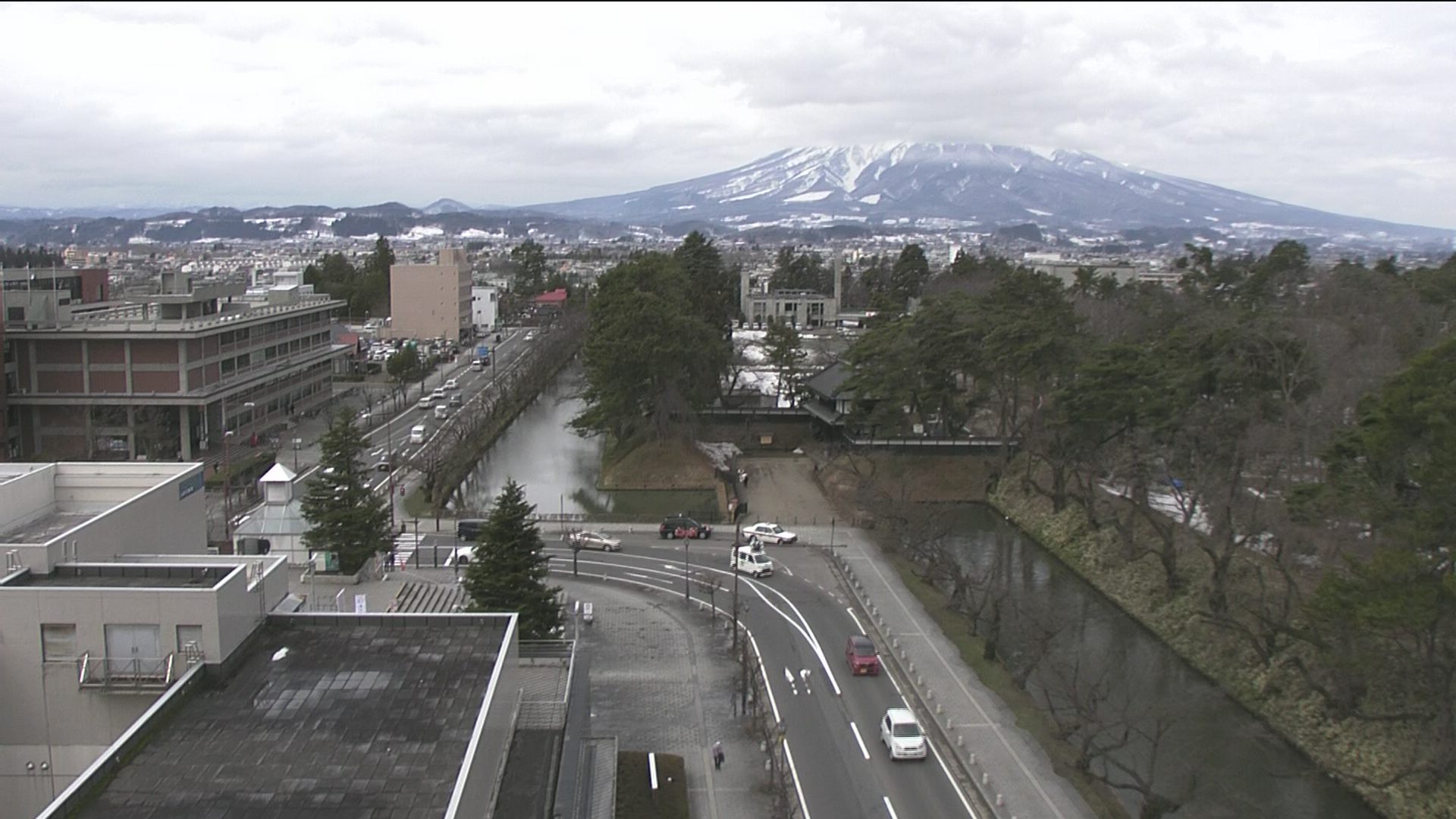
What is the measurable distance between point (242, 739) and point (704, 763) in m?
4.42

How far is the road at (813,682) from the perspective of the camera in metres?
8.76

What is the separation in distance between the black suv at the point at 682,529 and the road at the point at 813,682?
0.20 meters

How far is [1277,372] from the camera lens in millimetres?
14859

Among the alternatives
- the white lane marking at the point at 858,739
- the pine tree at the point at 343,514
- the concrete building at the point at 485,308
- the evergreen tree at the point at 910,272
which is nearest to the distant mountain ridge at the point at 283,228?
the concrete building at the point at 485,308

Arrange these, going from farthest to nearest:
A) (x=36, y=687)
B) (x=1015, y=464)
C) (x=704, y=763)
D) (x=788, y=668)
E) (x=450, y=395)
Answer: (x=450, y=395), (x=1015, y=464), (x=788, y=668), (x=704, y=763), (x=36, y=687)

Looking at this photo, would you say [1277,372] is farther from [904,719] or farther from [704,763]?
[704,763]

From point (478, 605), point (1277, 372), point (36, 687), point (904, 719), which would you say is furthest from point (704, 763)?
point (1277, 372)

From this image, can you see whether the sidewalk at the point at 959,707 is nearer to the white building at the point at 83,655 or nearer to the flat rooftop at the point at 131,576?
the white building at the point at 83,655

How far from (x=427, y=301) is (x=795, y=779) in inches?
1364

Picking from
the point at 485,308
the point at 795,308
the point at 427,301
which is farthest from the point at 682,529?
the point at 485,308

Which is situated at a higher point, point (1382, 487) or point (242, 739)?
point (1382, 487)

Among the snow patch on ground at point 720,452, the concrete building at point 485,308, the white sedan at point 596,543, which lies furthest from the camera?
the concrete building at point 485,308

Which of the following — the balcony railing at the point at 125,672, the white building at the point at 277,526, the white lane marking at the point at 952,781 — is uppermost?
the balcony railing at the point at 125,672

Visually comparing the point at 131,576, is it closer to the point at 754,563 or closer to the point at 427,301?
the point at 754,563
